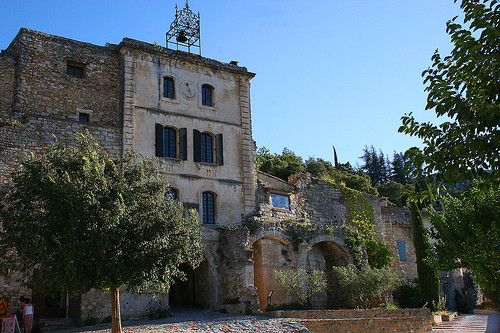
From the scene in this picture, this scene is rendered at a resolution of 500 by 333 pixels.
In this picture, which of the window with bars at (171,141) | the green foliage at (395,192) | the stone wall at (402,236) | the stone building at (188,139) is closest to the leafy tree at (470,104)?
the stone building at (188,139)

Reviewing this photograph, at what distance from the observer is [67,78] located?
25.1 m

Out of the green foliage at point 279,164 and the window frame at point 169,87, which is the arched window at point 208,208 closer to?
the window frame at point 169,87

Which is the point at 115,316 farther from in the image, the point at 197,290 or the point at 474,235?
the point at 474,235

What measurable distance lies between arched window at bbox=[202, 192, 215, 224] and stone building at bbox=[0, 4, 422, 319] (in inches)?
2.8

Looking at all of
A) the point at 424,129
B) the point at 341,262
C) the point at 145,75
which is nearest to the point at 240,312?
the point at 341,262

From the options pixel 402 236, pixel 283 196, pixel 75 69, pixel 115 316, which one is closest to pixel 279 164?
pixel 402 236

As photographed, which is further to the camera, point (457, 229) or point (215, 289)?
point (215, 289)

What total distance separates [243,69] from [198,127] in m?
4.88

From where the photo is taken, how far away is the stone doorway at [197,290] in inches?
961

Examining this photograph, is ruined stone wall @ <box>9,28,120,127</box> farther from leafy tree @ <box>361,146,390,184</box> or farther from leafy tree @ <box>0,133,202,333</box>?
leafy tree @ <box>361,146,390,184</box>

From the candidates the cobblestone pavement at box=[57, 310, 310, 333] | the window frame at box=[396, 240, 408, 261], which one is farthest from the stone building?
the window frame at box=[396, 240, 408, 261]

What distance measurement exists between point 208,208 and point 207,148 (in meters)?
3.23

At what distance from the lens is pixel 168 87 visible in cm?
2705

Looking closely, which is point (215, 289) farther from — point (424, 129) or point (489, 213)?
point (424, 129)
